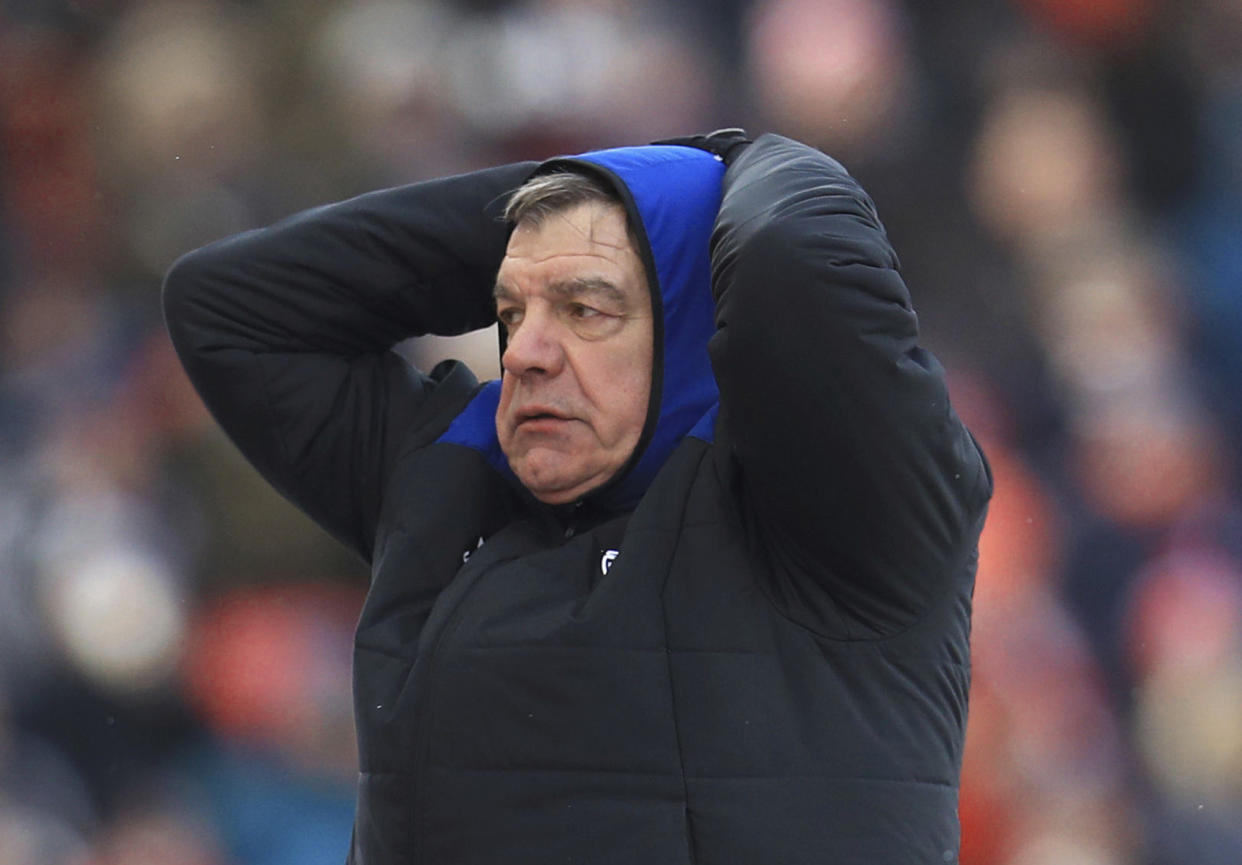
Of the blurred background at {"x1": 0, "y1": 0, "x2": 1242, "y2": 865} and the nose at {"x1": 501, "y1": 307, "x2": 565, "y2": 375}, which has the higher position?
the nose at {"x1": 501, "y1": 307, "x2": 565, "y2": 375}

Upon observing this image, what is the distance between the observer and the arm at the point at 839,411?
3.36 feet

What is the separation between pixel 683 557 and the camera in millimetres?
1116

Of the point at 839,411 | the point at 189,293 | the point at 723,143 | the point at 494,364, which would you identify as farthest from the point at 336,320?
the point at 494,364

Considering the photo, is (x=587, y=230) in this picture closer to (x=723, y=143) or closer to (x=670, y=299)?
(x=670, y=299)

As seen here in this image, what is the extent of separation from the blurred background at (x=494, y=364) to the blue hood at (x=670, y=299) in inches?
59.6

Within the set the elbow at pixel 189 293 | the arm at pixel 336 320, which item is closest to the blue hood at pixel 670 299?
the arm at pixel 336 320

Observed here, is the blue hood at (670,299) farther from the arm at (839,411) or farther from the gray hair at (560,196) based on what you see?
the arm at (839,411)

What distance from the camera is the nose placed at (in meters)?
1.23

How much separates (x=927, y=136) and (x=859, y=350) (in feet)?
6.65

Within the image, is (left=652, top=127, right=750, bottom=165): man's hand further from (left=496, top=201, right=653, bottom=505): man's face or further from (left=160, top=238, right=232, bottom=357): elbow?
(left=160, top=238, right=232, bottom=357): elbow

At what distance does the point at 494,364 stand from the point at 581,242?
5.27ft

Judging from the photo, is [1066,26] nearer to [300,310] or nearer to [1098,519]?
[1098,519]

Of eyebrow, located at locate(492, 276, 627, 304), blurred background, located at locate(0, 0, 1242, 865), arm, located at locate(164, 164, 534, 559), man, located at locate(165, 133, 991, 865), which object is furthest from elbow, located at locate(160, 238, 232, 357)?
blurred background, located at locate(0, 0, 1242, 865)

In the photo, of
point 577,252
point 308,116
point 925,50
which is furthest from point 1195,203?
point 577,252
